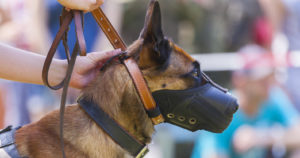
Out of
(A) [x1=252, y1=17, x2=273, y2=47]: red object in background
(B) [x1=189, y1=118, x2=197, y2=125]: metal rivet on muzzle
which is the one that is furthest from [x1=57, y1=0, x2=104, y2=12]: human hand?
(A) [x1=252, y1=17, x2=273, y2=47]: red object in background

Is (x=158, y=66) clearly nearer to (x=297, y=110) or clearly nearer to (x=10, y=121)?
(x=10, y=121)

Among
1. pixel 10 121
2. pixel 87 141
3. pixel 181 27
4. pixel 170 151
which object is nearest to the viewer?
pixel 87 141

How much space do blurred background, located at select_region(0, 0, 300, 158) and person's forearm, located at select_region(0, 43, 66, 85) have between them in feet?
3.85

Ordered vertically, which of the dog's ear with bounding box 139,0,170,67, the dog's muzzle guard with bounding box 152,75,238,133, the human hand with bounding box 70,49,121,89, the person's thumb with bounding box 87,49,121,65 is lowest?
the dog's muzzle guard with bounding box 152,75,238,133

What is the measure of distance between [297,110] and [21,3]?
2.75 meters

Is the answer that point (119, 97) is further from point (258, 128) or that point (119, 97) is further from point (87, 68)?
point (258, 128)

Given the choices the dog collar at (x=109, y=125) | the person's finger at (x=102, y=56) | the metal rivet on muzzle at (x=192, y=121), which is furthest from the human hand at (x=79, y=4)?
the metal rivet on muzzle at (x=192, y=121)

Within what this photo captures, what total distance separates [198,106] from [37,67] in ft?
2.57

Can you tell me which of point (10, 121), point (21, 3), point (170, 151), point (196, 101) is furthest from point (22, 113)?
point (196, 101)

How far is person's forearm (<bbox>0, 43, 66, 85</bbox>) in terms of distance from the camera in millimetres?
2092

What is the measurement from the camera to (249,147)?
3.99 metres

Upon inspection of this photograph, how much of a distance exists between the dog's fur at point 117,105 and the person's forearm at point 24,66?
192 millimetres

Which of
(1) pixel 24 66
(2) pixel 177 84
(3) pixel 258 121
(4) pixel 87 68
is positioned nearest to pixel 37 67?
(1) pixel 24 66

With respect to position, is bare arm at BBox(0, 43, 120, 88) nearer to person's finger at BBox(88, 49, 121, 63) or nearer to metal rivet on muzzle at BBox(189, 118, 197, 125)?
person's finger at BBox(88, 49, 121, 63)
